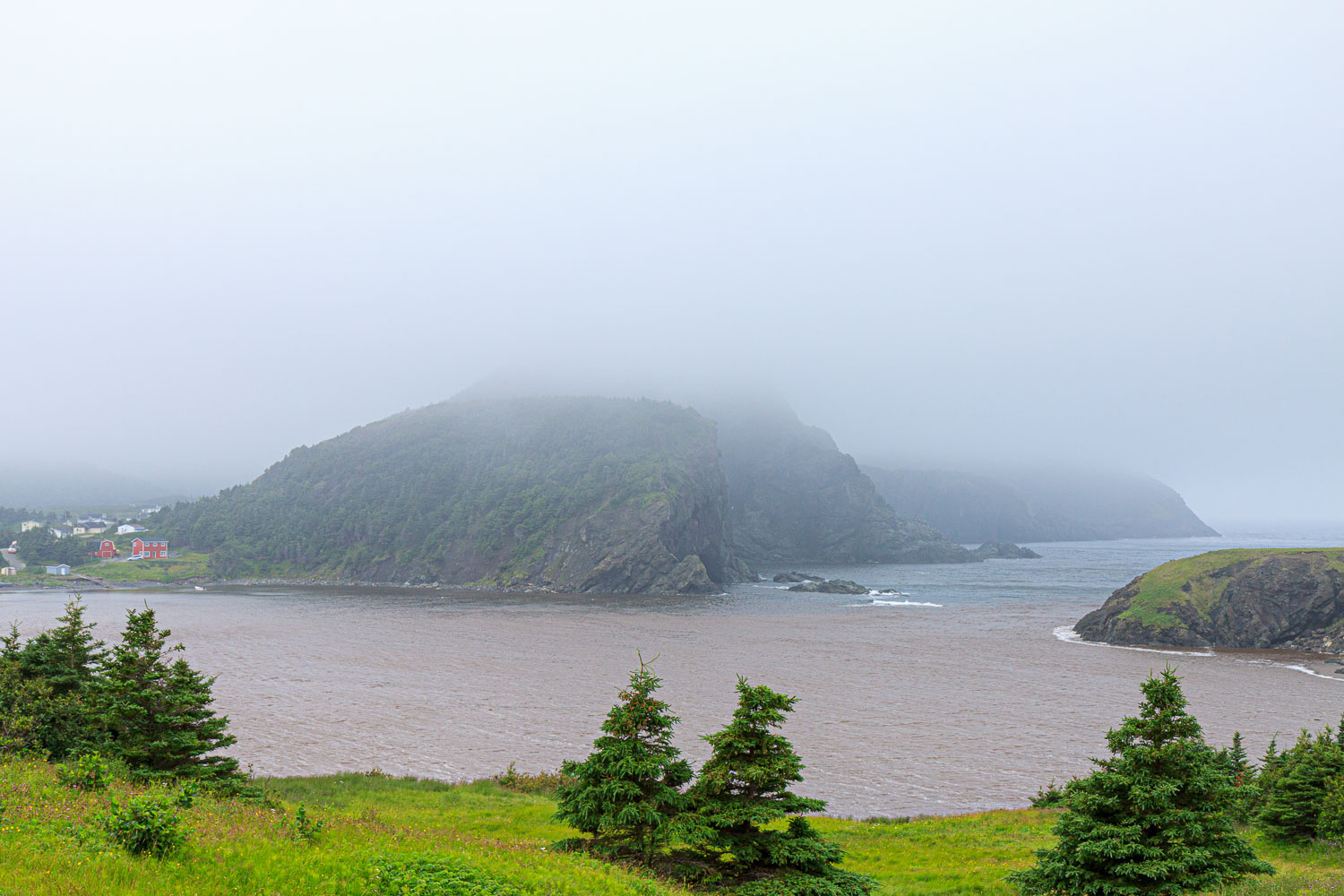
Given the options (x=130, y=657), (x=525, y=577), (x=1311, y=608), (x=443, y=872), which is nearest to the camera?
(x=443, y=872)

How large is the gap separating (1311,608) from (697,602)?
91963 mm

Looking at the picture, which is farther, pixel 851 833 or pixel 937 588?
pixel 937 588

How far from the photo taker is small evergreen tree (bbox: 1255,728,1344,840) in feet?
71.2

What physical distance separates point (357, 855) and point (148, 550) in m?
232

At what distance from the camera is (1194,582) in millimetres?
93000

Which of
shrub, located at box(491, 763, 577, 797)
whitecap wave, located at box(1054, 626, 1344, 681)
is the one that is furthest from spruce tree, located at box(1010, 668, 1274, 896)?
whitecap wave, located at box(1054, 626, 1344, 681)

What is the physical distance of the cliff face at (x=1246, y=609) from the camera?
84750mm

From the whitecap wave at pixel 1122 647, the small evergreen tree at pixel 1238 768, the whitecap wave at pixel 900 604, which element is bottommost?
the whitecap wave at pixel 900 604

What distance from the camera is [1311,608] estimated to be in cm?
8544

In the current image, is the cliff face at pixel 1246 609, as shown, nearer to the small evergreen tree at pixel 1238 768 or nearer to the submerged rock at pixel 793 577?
the small evergreen tree at pixel 1238 768

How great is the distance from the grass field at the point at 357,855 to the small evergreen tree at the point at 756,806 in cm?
176

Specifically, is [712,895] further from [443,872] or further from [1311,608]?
[1311,608]

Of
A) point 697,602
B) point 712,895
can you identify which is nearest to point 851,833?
point 712,895

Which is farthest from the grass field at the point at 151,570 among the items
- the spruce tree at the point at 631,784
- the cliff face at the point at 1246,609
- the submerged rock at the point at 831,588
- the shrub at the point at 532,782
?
the cliff face at the point at 1246,609
